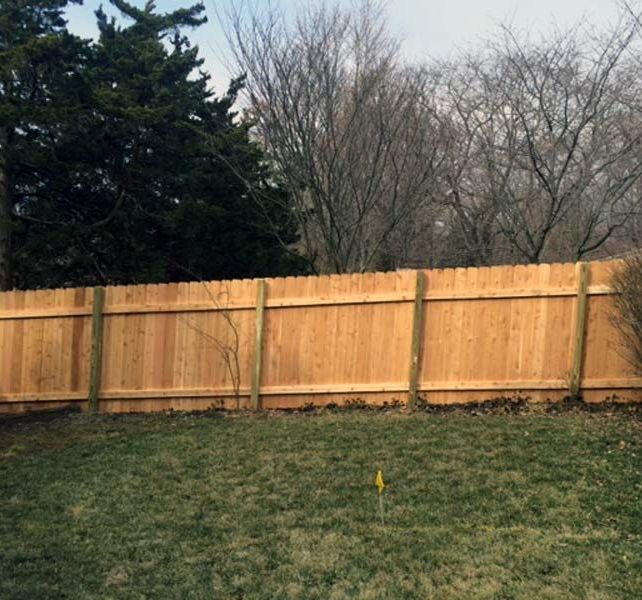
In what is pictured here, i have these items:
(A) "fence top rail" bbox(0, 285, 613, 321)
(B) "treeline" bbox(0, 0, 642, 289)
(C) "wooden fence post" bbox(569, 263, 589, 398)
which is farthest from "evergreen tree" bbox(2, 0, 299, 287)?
(C) "wooden fence post" bbox(569, 263, 589, 398)

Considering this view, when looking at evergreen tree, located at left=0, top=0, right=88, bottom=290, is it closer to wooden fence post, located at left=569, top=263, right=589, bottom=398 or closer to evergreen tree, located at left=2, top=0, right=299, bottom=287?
evergreen tree, located at left=2, top=0, right=299, bottom=287

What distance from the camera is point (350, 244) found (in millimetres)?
10375

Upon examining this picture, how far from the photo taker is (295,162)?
9.91 meters

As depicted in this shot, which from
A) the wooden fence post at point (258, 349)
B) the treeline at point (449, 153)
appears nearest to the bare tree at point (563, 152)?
the treeline at point (449, 153)

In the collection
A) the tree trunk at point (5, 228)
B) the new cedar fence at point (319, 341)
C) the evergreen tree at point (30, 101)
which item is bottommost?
the new cedar fence at point (319, 341)

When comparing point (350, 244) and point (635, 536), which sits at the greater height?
point (350, 244)

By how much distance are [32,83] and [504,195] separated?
9.24m

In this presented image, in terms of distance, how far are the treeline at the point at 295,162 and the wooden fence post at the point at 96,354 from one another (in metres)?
3.38

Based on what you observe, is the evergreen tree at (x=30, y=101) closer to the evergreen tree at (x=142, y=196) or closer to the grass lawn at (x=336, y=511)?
the evergreen tree at (x=142, y=196)

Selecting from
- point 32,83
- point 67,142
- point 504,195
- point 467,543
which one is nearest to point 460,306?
point 467,543

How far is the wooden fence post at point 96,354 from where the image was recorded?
906 centimetres

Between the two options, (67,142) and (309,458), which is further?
(67,142)

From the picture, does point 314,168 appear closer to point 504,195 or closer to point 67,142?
point 504,195

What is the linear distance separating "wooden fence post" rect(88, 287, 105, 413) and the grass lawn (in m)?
1.58
